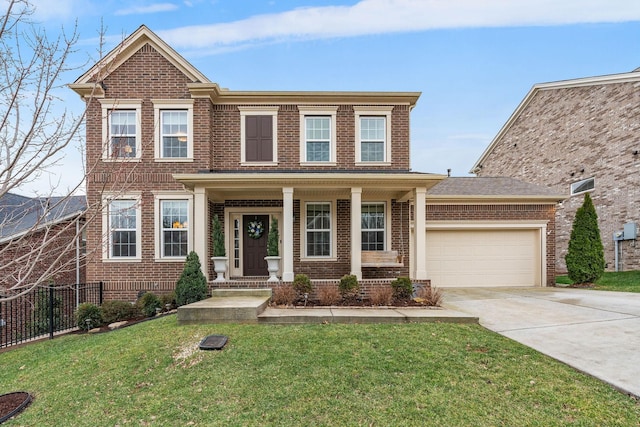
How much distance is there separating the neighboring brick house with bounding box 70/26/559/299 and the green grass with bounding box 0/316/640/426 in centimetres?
442

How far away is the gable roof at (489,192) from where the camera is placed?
36.1 feet

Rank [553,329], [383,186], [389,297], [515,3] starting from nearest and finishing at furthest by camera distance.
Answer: [553,329]
[389,297]
[383,186]
[515,3]

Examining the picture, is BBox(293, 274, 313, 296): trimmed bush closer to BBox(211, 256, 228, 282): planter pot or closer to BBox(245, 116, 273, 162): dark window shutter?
BBox(211, 256, 228, 282): planter pot

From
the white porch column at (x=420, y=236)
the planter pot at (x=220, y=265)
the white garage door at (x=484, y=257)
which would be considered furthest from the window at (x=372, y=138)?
the planter pot at (x=220, y=265)

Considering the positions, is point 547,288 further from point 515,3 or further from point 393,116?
point 515,3

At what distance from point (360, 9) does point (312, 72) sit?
4625 mm

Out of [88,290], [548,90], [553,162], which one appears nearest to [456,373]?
[88,290]

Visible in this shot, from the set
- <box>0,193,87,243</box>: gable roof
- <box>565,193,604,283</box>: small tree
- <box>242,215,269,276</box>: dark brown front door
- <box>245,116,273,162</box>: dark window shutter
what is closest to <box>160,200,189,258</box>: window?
<box>242,215,269,276</box>: dark brown front door

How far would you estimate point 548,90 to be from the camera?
16.4 meters

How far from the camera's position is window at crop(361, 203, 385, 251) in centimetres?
1047

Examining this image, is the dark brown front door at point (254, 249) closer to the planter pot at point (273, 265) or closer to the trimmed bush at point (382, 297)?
the planter pot at point (273, 265)

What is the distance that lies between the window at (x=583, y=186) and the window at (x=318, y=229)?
471 inches

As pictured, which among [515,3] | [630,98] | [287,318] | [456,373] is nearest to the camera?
[456,373]

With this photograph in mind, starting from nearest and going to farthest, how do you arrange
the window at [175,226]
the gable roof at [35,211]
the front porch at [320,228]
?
1. the gable roof at [35,211]
2. the window at [175,226]
3. the front porch at [320,228]
